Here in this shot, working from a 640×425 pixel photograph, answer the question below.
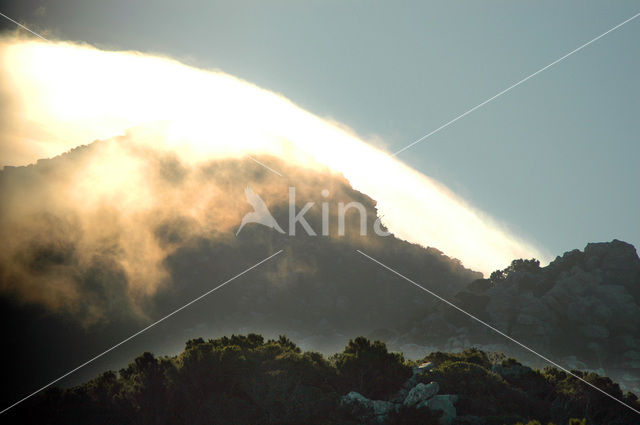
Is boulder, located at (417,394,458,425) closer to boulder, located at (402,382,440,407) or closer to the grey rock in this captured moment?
boulder, located at (402,382,440,407)

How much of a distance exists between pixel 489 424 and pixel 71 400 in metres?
37.3

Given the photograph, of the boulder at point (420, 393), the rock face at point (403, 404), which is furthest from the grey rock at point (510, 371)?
the boulder at point (420, 393)

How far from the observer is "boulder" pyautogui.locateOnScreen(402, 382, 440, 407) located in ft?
145

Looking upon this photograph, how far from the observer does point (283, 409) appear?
143 ft

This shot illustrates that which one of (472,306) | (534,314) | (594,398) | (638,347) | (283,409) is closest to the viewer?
(283,409)

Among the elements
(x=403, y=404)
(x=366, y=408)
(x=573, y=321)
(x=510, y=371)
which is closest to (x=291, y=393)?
(x=366, y=408)

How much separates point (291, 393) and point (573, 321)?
168 metres

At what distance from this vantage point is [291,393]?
45.3 m

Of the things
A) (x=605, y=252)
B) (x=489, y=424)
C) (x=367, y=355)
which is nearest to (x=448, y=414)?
(x=489, y=424)

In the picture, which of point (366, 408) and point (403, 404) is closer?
point (366, 408)

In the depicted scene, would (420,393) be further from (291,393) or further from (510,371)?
(510,371)

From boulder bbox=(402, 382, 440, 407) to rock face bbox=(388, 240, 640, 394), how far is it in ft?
466

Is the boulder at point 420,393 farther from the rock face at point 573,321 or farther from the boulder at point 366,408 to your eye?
the rock face at point 573,321

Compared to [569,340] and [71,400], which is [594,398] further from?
[569,340]
